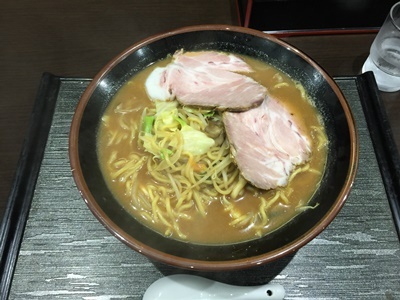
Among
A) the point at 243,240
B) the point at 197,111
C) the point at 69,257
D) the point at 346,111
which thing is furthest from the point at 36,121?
the point at 346,111

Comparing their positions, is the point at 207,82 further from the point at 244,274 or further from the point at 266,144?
the point at 244,274

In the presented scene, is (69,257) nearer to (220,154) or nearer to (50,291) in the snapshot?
(50,291)

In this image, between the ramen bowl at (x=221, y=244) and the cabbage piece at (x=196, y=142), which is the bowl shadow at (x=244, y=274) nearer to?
the ramen bowl at (x=221, y=244)

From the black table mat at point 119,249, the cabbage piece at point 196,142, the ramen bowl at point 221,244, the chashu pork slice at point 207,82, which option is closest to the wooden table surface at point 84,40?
the black table mat at point 119,249

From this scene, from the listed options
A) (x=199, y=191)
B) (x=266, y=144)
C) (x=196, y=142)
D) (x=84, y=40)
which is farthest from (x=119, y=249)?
(x=84, y=40)

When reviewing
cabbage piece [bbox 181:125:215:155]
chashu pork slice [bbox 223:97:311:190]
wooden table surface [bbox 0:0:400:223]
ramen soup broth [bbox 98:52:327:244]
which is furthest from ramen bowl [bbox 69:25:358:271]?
wooden table surface [bbox 0:0:400:223]

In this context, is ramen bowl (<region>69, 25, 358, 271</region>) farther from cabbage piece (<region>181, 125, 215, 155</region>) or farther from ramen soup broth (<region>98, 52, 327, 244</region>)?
cabbage piece (<region>181, 125, 215, 155</region>)
